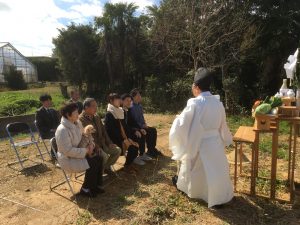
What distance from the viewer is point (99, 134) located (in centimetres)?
542

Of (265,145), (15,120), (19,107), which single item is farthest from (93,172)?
(19,107)

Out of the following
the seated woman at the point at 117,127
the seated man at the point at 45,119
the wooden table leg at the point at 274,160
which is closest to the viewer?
the wooden table leg at the point at 274,160

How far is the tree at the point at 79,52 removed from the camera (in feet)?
65.9

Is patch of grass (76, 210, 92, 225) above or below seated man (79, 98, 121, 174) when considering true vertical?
below

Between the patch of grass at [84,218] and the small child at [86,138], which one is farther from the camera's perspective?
the small child at [86,138]

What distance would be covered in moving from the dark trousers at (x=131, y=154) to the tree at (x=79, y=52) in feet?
47.5

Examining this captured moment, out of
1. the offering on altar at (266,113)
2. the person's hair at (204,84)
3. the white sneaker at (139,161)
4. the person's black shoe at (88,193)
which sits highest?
the person's hair at (204,84)

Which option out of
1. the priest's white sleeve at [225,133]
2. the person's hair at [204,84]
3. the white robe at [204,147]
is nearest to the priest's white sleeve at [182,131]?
the white robe at [204,147]

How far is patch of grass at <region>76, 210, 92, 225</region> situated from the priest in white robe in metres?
1.43

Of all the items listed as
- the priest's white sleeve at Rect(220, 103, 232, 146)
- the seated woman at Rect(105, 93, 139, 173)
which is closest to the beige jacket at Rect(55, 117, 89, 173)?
the seated woman at Rect(105, 93, 139, 173)

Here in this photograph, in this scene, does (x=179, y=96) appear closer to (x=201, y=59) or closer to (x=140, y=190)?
(x=201, y=59)

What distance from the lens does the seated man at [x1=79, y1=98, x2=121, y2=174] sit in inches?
204

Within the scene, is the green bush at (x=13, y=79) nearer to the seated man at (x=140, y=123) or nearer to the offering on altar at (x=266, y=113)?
the seated man at (x=140, y=123)

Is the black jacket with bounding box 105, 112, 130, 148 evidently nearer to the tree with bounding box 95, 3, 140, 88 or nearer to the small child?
the small child
